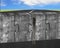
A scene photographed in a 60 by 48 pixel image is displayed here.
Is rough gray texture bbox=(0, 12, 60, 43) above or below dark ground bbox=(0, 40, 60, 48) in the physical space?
above

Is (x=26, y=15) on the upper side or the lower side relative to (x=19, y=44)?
upper

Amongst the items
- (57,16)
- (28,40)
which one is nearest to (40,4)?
(57,16)

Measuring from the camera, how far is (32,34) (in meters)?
9.12

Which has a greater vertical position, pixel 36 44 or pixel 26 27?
pixel 26 27

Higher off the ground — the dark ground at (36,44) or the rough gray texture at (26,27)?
the rough gray texture at (26,27)

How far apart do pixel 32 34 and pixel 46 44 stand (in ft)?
2.40

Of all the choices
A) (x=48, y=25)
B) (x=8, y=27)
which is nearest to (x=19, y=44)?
(x=8, y=27)

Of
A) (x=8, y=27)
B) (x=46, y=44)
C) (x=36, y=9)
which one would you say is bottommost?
(x=46, y=44)

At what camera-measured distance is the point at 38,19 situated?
9156 millimetres

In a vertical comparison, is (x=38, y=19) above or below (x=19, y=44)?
above

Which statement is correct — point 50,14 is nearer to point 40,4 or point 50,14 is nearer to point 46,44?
point 40,4

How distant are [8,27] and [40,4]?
5.55 feet

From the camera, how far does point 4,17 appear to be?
29.7ft

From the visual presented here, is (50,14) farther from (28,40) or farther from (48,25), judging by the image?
(28,40)
